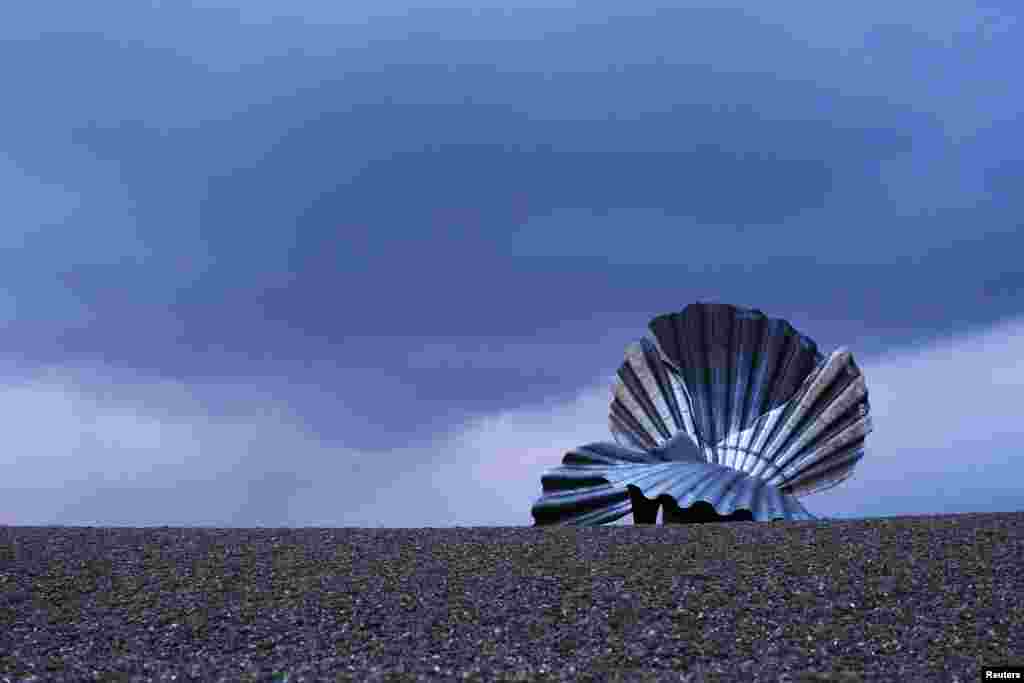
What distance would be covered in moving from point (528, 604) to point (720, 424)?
24.1 feet

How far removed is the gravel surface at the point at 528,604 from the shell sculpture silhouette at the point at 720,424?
218 cm

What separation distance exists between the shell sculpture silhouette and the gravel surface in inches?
85.8

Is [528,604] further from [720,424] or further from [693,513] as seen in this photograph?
[720,424]

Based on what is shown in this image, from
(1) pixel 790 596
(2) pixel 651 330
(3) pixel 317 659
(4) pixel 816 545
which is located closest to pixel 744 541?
(4) pixel 816 545

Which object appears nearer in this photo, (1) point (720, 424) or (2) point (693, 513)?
(2) point (693, 513)

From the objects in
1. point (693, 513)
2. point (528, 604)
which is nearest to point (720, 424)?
point (693, 513)

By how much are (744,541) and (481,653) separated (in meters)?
3.25

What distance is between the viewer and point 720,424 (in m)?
14.2

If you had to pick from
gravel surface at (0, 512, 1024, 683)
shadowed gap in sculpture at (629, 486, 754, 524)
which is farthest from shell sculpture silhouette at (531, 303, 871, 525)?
gravel surface at (0, 512, 1024, 683)

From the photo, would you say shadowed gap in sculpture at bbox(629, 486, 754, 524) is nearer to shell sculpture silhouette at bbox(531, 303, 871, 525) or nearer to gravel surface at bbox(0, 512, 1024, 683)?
shell sculpture silhouette at bbox(531, 303, 871, 525)

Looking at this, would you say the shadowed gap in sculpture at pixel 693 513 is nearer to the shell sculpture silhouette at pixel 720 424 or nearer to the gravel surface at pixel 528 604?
the shell sculpture silhouette at pixel 720 424

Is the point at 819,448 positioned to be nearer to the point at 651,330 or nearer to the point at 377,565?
the point at 651,330

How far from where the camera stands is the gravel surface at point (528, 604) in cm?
618

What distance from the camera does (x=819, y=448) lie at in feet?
44.7
